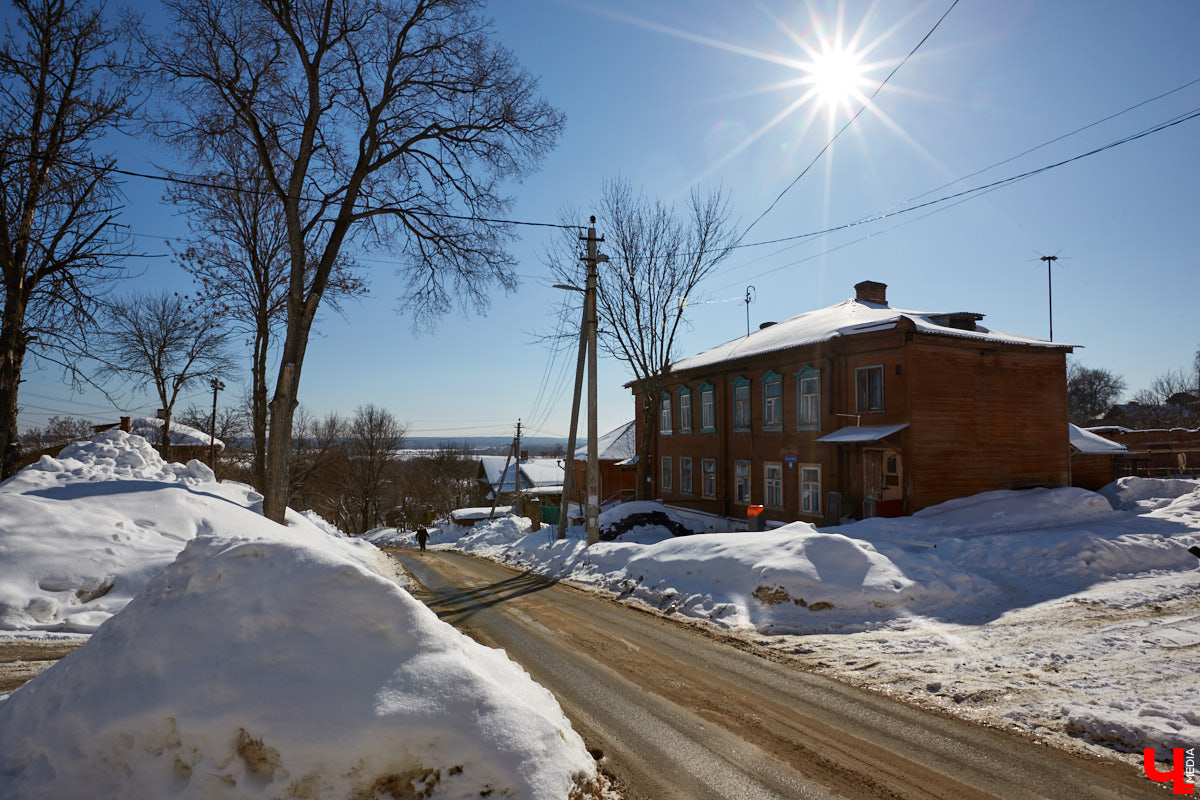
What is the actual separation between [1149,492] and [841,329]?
37.5ft

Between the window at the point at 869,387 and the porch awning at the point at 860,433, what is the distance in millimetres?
680

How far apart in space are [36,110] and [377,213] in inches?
285

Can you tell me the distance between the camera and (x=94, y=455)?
48.9 ft

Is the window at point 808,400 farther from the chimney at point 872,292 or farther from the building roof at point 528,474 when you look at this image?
the building roof at point 528,474

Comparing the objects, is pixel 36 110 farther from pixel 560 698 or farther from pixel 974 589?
pixel 974 589

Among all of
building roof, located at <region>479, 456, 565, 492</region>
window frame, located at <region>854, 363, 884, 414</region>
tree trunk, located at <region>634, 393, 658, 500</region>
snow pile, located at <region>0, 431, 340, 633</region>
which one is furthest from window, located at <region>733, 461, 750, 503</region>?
building roof, located at <region>479, 456, 565, 492</region>

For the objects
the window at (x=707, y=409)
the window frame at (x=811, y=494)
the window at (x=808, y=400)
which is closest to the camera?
the window frame at (x=811, y=494)

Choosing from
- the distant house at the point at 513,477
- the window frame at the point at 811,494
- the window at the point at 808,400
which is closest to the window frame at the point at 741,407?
the window at the point at 808,400

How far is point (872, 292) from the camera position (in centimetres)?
2630

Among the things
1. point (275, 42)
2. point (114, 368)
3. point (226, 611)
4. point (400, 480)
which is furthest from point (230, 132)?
point (400, 480)

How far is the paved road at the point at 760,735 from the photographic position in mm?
4945

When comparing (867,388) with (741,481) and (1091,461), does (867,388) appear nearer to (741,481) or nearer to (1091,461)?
(741,481)

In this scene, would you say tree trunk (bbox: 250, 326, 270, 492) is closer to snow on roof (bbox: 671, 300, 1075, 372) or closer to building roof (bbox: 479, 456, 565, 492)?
snow on roof (bbox: 671, 300, 1075, 372)
